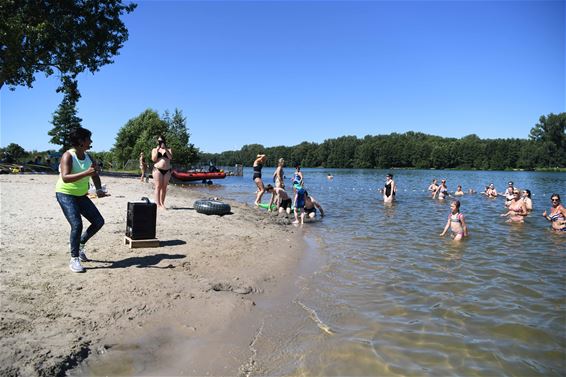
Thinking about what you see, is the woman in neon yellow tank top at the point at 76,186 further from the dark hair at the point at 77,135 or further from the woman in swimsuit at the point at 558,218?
the woman in swimsuit at the point at 558,218

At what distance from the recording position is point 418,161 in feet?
406

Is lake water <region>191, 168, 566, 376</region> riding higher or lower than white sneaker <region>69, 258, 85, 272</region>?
lower

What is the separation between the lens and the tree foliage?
46031 mm

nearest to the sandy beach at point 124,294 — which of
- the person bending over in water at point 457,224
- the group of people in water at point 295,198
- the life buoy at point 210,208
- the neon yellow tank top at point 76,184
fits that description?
the neon yellow tank top at point 76,184

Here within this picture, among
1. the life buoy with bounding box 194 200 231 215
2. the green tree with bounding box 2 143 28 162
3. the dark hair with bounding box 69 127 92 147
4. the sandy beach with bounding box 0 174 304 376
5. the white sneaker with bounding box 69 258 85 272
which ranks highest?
the green tree with bounding box 2 143 28 162

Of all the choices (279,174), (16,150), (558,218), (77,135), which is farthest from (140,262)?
(16,150)

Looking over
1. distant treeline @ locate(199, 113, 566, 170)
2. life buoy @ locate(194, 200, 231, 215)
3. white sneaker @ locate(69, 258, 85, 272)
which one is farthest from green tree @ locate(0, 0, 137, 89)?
distant treeline @ locate(199, 113, 566, 170)

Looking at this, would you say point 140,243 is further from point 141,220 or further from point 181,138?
point 181,138

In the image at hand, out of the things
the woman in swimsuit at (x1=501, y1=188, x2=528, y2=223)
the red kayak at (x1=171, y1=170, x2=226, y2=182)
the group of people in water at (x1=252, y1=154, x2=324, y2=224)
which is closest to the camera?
the group of people in water at (x1=252, y1=154, x2=324, y2=224)

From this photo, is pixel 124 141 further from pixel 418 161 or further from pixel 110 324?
pixel 418 161

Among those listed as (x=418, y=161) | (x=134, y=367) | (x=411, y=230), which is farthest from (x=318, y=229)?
(x=418, y=161)

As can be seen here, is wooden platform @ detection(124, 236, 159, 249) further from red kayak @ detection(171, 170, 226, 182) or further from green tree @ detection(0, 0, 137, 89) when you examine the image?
red kayak @ detection(171, 170, 226, 182)

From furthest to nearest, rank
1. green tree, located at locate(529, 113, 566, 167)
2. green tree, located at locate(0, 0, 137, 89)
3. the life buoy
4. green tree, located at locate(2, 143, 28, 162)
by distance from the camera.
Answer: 1. green tree, located at locate(529, 113, 566, 167)
2. green tree, located at locate(2, 143, 28, 162)
3. green tree, located at locate(0, 0, 137, 89)
4. the life buoy

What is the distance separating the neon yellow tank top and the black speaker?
133 cm
